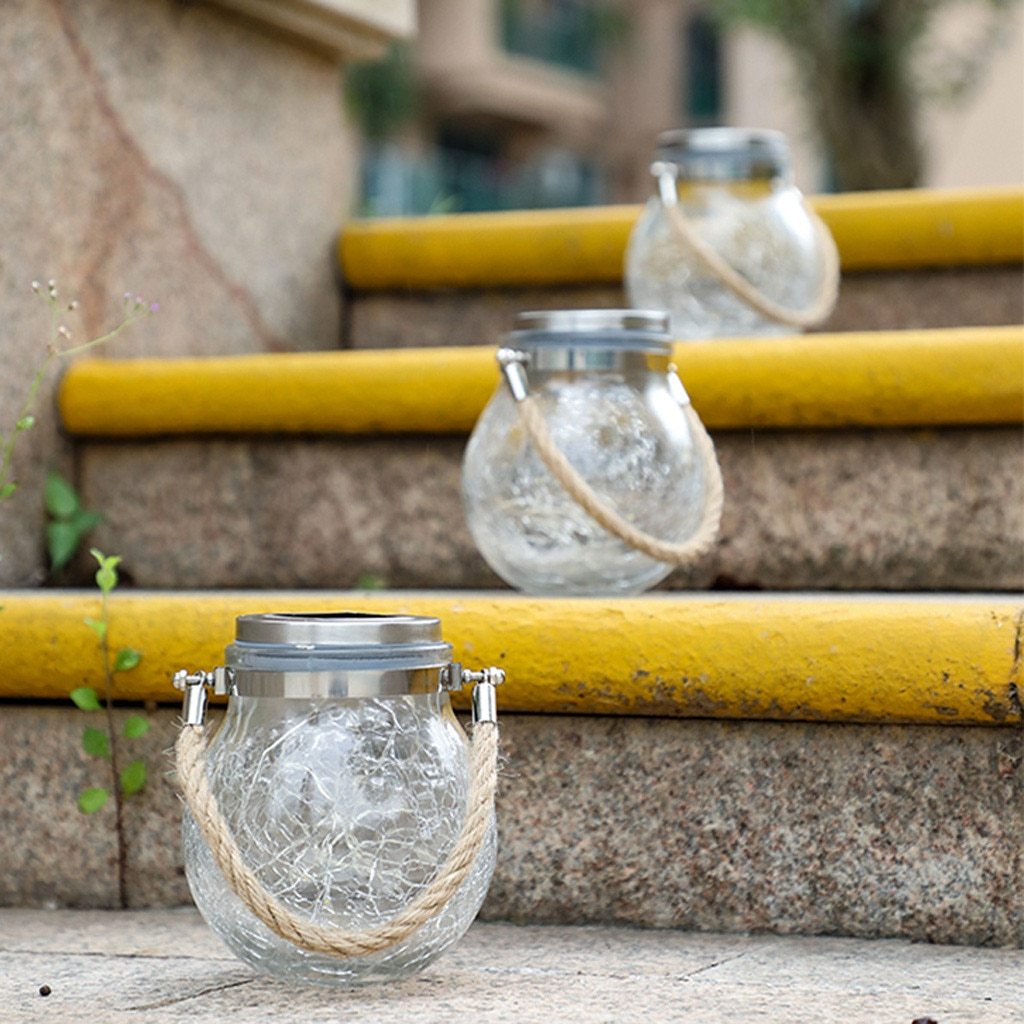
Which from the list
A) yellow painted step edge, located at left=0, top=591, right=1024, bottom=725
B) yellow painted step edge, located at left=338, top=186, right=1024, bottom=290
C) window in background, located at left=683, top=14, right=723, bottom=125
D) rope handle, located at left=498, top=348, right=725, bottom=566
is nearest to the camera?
yellow painted step edge, located at left=0, top=591, right=1024, bottom=725

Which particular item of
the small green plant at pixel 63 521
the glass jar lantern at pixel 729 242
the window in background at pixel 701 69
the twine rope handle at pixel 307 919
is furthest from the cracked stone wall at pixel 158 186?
the window in background at pixel 701 69

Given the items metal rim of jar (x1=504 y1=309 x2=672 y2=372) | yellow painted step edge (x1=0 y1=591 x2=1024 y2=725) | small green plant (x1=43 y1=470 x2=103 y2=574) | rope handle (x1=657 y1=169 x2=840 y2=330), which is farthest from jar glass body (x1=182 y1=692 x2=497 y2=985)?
rope handle (x1=657 y1=169 x2=840 y2=330)

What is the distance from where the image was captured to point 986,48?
9008 millimetres

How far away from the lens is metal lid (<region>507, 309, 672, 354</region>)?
5.64ft

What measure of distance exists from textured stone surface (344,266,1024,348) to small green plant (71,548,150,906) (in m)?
1.10

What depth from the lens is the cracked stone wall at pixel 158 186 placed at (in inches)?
85.4

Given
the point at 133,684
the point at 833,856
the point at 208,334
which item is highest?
the point at 208,334

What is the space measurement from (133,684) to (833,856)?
2.12 ft

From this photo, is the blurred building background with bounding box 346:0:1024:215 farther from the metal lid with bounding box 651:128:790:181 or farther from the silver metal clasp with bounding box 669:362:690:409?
the silver metal clasp with bounding box 669:362:690:409

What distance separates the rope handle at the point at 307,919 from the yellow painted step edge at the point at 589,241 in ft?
4.65

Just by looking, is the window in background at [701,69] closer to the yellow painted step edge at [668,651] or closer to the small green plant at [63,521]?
the small green plant at [63,521]

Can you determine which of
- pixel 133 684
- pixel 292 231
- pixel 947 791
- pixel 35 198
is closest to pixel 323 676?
pixel 133 684

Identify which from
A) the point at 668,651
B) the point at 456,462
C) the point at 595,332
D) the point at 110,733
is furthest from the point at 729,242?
the point at 110,733

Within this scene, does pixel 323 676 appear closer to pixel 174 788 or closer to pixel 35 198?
pixel 174 788
